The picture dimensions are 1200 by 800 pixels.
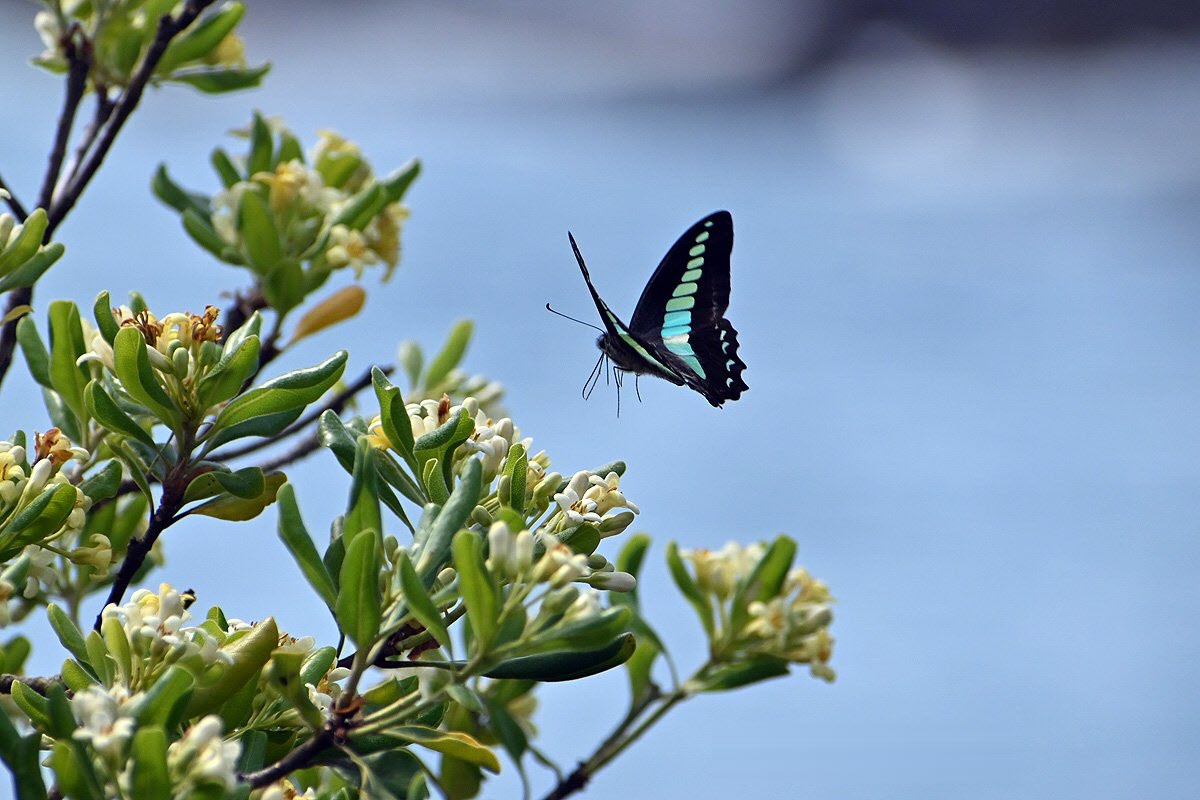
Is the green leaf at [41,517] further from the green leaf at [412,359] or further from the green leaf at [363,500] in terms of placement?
the green leaf at [412,359]

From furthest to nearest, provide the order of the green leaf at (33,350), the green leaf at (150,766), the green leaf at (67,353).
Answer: the green leaf at (33,350) → the green leaf at (67,353) → the green leaf at (150,766)

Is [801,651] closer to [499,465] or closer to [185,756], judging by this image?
[499,465]

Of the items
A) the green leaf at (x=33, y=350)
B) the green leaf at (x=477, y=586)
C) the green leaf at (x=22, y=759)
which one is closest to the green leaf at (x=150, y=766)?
the green leaf at (x=22, y=759)

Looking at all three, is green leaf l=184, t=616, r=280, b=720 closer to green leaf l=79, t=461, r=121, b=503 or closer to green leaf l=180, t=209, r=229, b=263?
green leaf l=79, t=461, r=121, b=503

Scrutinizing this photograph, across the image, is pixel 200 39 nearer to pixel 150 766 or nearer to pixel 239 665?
pixel 239 665

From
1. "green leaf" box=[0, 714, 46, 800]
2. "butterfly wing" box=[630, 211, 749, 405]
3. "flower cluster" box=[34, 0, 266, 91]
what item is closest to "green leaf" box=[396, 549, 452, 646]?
"green leaf" box=[0, 714, 46, 800]
